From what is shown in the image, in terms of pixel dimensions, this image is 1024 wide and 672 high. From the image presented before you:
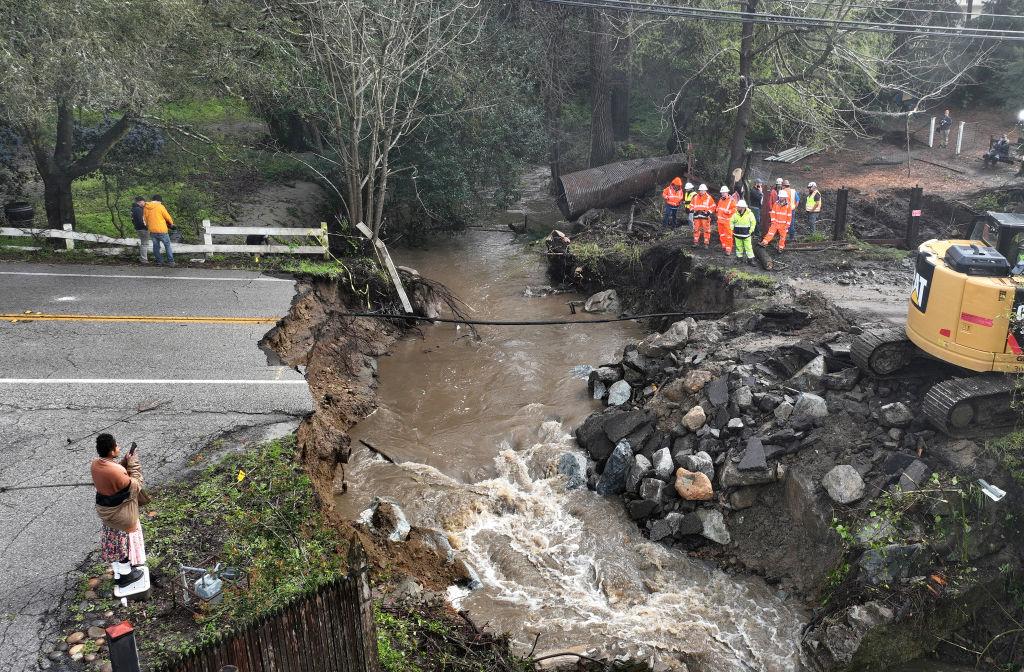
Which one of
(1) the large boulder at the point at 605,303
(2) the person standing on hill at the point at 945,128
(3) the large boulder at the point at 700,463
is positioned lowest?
(1) the large boulder at the point at 605,303

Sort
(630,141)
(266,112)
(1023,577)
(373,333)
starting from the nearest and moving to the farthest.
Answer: (1023,577), (373,333), (266,112), (630,141)

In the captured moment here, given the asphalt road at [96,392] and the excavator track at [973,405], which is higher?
the excavator track at [973,405]

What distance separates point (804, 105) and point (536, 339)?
932 centimetres

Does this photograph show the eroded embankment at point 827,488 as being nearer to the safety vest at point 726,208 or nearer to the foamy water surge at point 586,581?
the foamy water surge at point 586,581

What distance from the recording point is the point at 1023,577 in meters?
7.87

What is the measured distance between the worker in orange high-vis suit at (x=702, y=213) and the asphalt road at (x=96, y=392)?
839 centimetres

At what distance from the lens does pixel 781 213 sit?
16109 mm

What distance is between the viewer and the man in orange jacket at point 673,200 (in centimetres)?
1841

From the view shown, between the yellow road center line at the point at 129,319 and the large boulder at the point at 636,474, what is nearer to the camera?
the large boulder at the point at 636,474

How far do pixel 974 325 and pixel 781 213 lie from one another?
8.00 meters

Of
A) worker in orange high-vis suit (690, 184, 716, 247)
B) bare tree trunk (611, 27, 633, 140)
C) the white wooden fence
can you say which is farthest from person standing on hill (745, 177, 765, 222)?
the white wooden fence

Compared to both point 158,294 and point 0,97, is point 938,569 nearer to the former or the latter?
point 158,294

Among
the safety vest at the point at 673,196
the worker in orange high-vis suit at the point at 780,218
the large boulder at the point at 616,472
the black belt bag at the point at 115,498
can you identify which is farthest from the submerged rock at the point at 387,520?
the safety vest at the point at 673,196

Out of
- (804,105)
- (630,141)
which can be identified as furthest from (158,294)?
(630,141)
